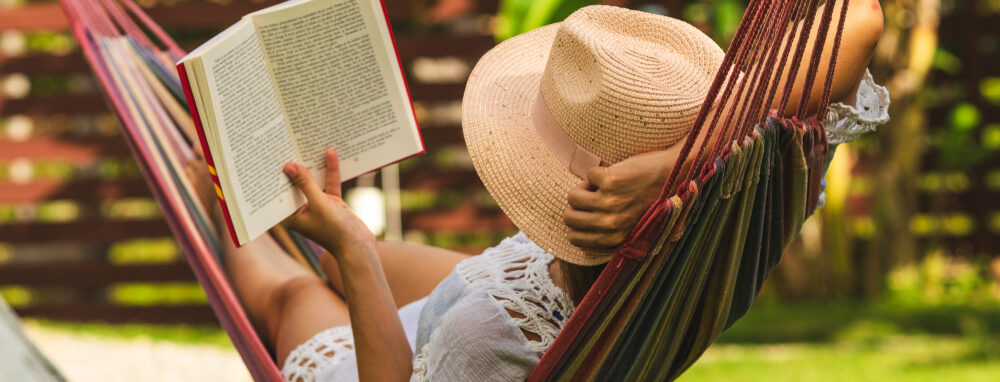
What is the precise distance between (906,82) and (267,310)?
331 centimetres

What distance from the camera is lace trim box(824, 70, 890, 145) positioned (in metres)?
1.12

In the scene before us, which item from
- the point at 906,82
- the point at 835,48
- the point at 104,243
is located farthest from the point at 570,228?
the point at 104,243

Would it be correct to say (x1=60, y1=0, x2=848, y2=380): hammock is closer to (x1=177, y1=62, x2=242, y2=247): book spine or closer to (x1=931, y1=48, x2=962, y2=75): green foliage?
(x1=177, y1=62, x2=242, y2=247): book spine

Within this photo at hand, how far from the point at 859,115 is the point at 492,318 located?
478mm

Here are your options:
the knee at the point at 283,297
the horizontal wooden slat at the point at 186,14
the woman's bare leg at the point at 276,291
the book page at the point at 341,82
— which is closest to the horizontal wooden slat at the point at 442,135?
the horizontal wooden slat at the point at 186,14

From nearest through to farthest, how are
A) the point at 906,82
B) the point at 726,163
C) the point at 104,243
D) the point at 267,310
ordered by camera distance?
1. the point at 726,163
2. the point at 267,310
3. the point at 906,82
4. the point at 104,243

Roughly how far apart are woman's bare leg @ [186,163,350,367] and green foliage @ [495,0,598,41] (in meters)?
1.27

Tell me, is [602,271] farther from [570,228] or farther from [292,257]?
[292,257]

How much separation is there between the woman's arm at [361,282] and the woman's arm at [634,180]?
286 millimetres

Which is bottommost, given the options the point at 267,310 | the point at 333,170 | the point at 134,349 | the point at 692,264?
the point at 134,349

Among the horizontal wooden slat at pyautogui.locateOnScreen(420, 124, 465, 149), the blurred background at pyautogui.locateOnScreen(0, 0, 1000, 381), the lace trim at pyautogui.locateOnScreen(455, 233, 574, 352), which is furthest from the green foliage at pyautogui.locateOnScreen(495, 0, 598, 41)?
the lace trim at pyautogui.locateOnScreen(455, 233, 574, 352)

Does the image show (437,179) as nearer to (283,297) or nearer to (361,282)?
(283,297)

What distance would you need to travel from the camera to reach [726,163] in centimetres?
102

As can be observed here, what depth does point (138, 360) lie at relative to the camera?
3395 millimetres
